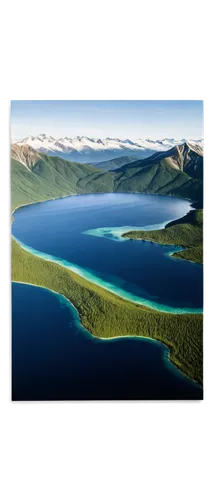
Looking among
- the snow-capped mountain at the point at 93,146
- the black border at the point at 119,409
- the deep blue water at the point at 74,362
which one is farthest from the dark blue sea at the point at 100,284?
the snow-capped mountain at the point at 93,146

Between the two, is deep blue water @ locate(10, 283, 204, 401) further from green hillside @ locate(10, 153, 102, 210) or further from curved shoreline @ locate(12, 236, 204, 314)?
green hillside @ locate(10, 153, 102, 210)

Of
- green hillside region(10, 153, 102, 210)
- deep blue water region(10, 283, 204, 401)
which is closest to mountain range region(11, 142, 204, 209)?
green hillside region(10, 153, 102, 210)

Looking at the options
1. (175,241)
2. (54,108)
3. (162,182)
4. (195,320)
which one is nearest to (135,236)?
(175,241)

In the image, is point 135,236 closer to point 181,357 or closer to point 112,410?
point 181,357

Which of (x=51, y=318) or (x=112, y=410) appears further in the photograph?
(x=51, y=318)

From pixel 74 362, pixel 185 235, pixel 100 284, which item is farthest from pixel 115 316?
pixel 185 235

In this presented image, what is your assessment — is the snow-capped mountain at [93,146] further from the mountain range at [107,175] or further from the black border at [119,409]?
the black border at [119,409]

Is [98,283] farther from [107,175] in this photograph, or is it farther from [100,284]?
[107,175]
